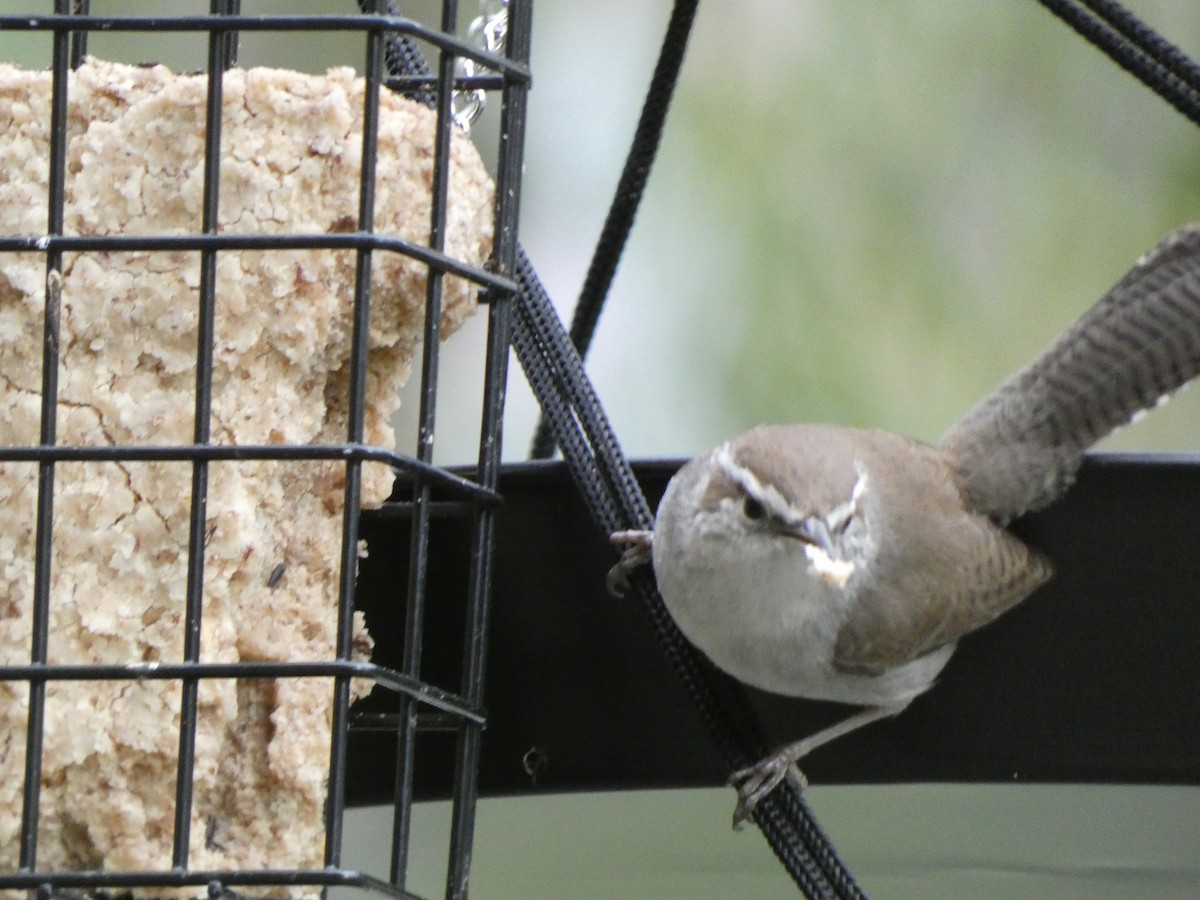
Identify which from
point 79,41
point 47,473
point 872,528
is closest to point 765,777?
point 47,473

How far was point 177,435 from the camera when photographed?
76.3 inches

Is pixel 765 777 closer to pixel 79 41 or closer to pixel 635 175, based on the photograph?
pixel 635 175

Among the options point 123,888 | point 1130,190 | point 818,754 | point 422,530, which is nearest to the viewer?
point 123,888

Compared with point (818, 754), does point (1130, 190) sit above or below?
above

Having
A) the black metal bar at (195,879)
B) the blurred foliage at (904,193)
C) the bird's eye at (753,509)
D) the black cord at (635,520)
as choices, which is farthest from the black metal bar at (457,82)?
the blurred foliage at (904,193)

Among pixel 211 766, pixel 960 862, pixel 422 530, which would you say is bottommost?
pixel 960 862

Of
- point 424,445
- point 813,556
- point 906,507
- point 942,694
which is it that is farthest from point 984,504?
point 424,445

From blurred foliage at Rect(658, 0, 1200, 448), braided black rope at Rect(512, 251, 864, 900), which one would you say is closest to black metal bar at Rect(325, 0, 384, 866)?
braided black rope at Rect(512, 251, 864, 900)

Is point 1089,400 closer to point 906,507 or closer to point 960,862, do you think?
point 906,507

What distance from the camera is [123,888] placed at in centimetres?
188

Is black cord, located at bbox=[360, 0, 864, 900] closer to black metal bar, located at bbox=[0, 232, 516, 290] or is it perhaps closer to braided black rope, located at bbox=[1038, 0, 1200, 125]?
black metal bar, located at bbox=[0, 232, 516, 290]

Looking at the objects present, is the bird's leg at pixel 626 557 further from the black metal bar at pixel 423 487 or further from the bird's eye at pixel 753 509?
the bird's eye at pixel 753 509

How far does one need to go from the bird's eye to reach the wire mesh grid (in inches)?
32.8

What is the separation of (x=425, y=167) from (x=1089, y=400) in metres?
1.48
